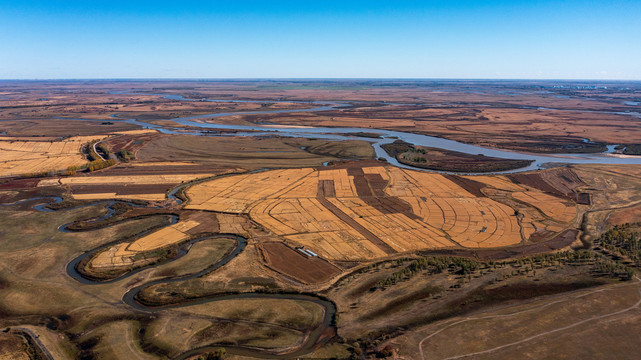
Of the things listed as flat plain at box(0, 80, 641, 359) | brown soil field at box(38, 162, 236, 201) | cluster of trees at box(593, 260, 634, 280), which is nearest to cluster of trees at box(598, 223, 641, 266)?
flat plain at box(0, 80, 641, 359)

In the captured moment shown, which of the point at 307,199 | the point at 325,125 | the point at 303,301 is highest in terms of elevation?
the point at 325,125

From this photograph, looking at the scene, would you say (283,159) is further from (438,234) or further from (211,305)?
(211,305)

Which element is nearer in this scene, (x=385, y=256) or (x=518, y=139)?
(x=385, y=256)

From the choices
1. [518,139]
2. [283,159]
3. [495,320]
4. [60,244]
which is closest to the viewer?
[495,320]

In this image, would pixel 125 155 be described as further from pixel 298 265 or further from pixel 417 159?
pixel 417 159

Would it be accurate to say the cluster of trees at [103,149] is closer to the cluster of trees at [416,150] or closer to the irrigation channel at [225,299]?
the irrigation channel at [225,299]

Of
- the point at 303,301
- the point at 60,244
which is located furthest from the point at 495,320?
the point at 60,244

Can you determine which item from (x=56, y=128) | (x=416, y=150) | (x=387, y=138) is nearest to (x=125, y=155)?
(x=56, y=128)
